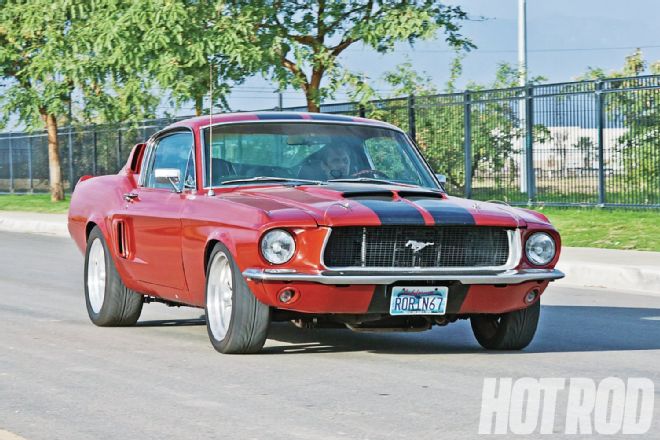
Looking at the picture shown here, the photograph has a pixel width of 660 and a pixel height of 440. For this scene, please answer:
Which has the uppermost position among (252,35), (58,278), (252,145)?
(252,35)

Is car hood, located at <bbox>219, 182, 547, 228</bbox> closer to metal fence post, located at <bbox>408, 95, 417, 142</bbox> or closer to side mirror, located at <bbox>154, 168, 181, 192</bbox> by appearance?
side mirror, located at <bbox>154, 168, 181, 192</bbox>

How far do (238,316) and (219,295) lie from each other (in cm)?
43

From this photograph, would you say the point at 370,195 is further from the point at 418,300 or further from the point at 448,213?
the point at 418,300

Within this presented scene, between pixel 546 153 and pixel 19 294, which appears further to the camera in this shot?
pixel 546 153

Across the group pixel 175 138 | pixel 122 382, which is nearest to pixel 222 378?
pixel 122 382

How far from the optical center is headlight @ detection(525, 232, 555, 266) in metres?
9.45

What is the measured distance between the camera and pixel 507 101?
26.3 meters

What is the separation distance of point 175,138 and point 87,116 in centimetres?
2475

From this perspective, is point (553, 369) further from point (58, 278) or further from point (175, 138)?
point (58, 278)

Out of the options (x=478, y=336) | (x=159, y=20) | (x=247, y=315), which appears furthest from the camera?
(x=159, y=20)

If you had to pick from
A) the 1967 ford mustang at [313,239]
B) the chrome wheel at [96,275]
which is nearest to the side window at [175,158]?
the 1967 ford mustang at [313,239]

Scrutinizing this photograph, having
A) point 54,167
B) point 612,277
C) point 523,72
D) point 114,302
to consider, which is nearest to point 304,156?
point 114,302

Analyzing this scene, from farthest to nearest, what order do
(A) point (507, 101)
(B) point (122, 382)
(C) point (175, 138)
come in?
(A) point (507, 101) < (C) point (175, 138) < (B) point (122, 382)

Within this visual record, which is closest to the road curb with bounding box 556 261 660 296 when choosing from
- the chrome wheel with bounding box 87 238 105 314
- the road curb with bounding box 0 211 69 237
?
the chrome wheel with bounding box 87 238 105 314
